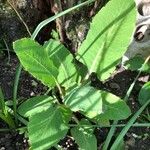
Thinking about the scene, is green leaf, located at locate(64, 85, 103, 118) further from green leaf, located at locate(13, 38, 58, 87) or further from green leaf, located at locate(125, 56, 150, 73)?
green leaf, located at locate(125, 56, 150, 73)

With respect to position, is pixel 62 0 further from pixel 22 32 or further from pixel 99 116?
pixel 99 116

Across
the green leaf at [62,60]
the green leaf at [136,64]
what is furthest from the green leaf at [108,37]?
the green leaf at [136,64]

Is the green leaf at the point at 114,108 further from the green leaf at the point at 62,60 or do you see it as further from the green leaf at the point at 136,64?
the green leaf at the point at 136,64

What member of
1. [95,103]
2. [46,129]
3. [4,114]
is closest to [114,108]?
[95,103]

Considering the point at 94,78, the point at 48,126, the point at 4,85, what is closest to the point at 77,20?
the point at 94,78

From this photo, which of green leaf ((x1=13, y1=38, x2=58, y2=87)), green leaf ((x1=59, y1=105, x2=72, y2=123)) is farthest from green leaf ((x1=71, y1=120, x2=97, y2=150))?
green leaf ((x1=13, y1=38, x2=58, y2=87))
